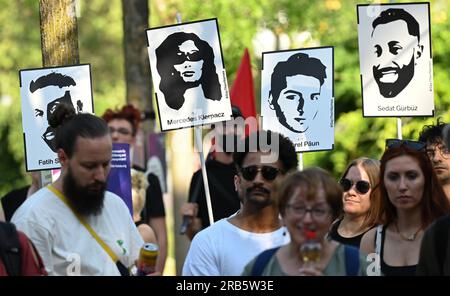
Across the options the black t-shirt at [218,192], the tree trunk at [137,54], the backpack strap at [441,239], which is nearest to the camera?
the backpack strap at [441,239]

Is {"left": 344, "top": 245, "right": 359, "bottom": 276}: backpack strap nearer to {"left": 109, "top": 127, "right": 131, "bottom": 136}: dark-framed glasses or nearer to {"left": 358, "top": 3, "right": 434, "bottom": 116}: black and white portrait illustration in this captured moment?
{"left": 358, "top": 3, "right": 434, "bottom": 116}: black and white portrait illustration

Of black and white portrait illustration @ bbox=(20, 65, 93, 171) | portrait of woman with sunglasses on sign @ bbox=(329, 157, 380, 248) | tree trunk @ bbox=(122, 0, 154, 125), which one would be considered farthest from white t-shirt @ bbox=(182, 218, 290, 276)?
tree trunk @ bbox=(122, 0, 154, 125)

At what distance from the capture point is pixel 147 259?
7.58m

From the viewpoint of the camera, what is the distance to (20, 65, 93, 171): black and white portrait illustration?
10406mm

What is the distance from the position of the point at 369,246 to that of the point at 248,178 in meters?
0.90

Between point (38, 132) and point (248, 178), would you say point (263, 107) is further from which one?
point (248, 178)

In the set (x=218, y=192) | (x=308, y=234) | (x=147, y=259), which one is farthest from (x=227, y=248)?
(x=218, y=192)

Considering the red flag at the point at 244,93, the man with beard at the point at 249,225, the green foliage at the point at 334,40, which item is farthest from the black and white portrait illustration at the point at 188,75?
the green foliage at the point at 334,40

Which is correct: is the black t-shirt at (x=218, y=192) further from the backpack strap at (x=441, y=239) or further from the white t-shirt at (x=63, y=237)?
the backpack strap at (x=441, y=239)

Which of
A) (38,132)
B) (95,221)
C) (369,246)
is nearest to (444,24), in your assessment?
(38,132)

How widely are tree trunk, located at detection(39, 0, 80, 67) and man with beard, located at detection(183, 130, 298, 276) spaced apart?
3.14 meters

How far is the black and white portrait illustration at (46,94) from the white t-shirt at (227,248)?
107 inches

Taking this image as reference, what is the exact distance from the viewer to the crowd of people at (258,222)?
6711 mm
